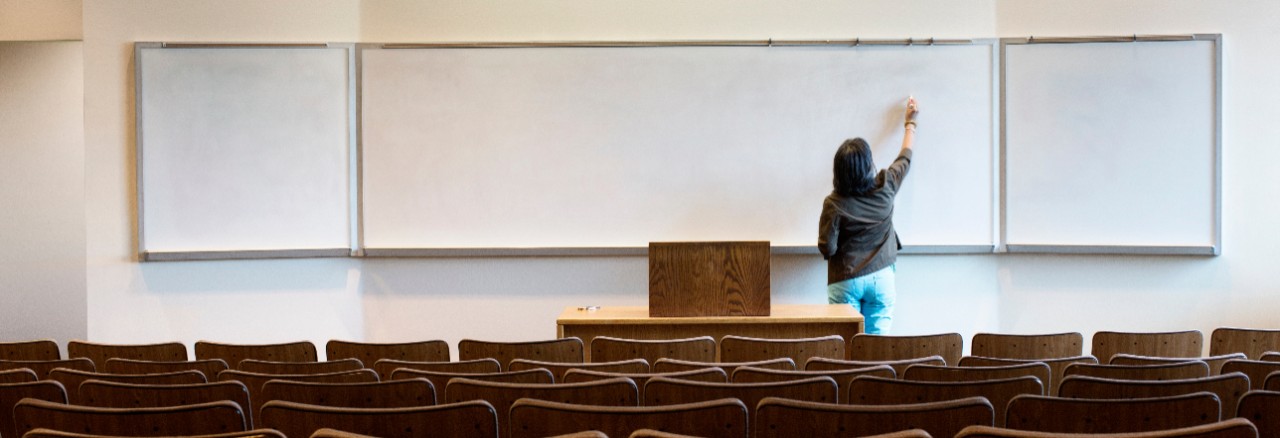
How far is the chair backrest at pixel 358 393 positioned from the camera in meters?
3.35

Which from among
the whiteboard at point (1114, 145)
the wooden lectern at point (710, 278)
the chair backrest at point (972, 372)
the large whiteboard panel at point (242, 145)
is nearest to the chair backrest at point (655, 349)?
the wooden lectern at point (710, 278)

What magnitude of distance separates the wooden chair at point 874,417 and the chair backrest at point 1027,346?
218 cm

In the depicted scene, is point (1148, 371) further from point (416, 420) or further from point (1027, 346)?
point (416, 420)

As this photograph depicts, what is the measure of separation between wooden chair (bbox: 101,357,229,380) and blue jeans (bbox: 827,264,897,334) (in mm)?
3754

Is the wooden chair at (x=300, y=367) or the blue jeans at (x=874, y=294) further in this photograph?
the blue jeans at (x=874, y=294)

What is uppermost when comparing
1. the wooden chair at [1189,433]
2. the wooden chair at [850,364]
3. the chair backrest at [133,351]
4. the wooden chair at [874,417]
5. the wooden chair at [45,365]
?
the wooden chair at [1189,433]

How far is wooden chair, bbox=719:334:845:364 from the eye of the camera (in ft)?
15.5

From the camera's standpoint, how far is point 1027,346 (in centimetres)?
484

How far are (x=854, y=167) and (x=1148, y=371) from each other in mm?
2719

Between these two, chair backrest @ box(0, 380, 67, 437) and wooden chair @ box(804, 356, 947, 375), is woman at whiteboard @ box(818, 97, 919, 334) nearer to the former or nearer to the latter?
wooden chair @ box(804, 356, 947, 375)

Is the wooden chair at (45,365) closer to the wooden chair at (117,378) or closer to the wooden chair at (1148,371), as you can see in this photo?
the wooden chair at (117,378)

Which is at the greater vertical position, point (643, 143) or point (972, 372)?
point (643, 143)

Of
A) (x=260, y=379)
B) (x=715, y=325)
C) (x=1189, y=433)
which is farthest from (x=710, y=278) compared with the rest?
(x=1189, y=433)

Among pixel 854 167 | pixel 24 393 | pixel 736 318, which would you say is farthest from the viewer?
pixel 854 167
